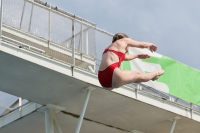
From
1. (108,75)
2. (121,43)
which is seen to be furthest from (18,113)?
(108,75)

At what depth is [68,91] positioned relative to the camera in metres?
15.8

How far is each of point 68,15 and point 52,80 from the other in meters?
2.62

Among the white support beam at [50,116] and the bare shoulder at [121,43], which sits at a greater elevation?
the white support beam at [50,116]

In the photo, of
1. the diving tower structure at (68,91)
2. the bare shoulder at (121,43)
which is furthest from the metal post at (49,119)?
the bare shoulder at (121,43)

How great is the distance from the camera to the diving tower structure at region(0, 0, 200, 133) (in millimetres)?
14602

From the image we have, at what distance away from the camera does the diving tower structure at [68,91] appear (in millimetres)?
14602

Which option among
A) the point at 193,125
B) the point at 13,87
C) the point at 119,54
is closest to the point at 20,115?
the point at 13,87

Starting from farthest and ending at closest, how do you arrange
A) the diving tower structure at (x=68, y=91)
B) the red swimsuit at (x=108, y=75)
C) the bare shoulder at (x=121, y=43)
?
1. the diving tower structure at (x=68, y=91)
2. the bare shoulder at (x=121, y=43)
3. the red swimsuit at (x=108, y=75)

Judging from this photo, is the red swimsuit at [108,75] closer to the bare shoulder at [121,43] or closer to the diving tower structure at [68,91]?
the bare shoulder at [121,43]

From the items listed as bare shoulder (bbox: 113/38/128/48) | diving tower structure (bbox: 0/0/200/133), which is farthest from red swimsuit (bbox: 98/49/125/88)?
diving tower structure (bbox: 0/0/200/133)

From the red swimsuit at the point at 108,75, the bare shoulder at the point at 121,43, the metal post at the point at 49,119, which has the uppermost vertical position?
the metal post at the point at 49,119

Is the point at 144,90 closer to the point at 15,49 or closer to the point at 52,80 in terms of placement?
the point at 52,80

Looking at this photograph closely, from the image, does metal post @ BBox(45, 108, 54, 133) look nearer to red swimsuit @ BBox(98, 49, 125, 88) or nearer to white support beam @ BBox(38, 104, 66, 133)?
white support beam @ BBox(38, 104, 66, 133)

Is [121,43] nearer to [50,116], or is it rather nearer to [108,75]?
[108,75]
